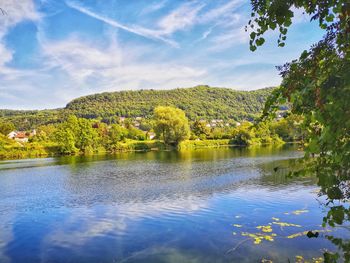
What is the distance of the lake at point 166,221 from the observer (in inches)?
491

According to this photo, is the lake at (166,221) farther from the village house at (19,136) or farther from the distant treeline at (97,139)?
the village house at (19,136)

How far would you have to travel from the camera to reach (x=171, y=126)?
8288 centimetres

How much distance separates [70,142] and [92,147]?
780 centimetres

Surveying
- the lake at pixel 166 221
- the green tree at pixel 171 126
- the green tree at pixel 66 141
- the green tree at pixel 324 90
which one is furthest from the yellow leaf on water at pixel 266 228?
the green tree at pixel 171 126

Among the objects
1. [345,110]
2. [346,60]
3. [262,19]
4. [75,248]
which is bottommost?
[75,248]

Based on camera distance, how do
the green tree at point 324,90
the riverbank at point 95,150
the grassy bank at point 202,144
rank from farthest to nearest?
1. the grassy bank at point 202,144
2. the riverbank at point 95,150
3. the green tree at point 324,90

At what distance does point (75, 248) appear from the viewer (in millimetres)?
13570

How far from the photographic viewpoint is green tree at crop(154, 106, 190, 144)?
82.4 m

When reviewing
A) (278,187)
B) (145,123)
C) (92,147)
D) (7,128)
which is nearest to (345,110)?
(278,187)

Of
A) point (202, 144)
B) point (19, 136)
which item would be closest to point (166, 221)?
point (202, 144)

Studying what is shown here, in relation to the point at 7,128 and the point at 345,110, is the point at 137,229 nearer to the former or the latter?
the point at 345,110

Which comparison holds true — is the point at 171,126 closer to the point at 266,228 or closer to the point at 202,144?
the point at 202,144

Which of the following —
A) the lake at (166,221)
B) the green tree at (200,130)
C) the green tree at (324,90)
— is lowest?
the lake at (166,221)

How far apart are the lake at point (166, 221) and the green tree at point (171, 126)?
52075 millimetres
